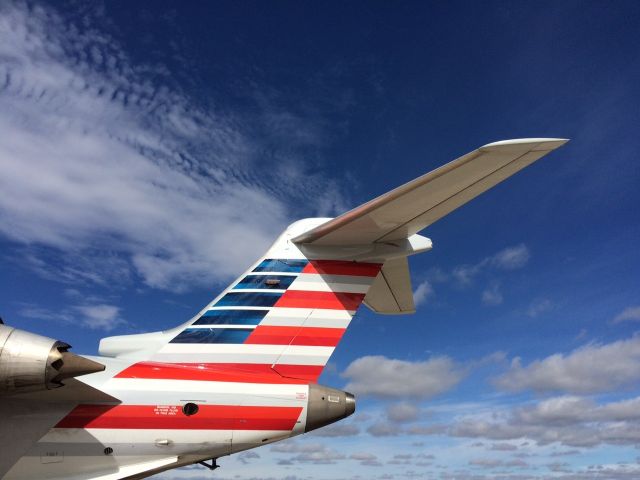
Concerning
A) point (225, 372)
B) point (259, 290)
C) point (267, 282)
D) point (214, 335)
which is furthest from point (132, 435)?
point (267, 282)

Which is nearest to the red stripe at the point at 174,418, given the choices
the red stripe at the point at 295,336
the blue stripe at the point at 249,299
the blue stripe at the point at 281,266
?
the red stripe at the point at 295,336

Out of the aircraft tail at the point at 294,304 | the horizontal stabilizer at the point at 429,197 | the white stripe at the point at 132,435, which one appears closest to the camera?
the horizontal stabilizer at the point at 429,197

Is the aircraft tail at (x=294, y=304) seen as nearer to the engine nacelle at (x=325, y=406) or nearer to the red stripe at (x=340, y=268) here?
the red stripe at (x=340, y=268)

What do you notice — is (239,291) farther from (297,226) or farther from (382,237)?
(382,237)

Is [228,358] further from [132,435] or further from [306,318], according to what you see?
[132,435]

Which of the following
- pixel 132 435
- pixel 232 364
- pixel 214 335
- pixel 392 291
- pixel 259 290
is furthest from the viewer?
pixel 392 291

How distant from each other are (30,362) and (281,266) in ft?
10.4

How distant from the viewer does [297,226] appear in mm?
6738

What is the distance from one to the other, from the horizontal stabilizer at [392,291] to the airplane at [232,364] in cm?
15

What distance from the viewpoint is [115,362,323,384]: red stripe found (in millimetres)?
5520

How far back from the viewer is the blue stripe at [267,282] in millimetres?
6439

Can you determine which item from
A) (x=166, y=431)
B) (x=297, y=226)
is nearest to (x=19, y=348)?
(x=166, y=431)

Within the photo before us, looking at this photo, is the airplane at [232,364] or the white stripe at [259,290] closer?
the airplane at [232,364]

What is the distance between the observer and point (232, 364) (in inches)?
236
